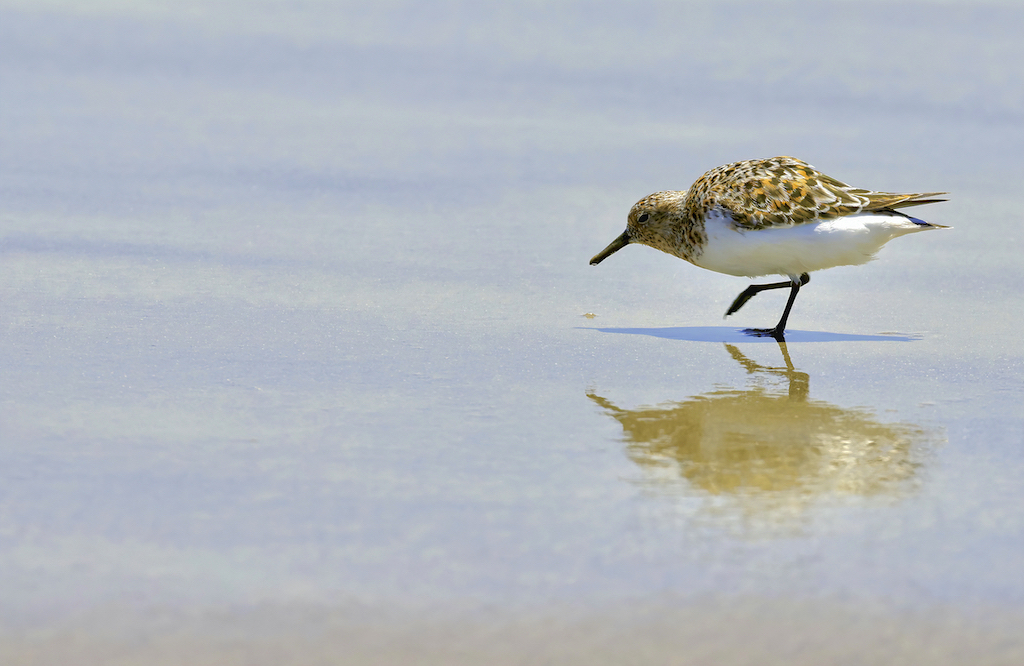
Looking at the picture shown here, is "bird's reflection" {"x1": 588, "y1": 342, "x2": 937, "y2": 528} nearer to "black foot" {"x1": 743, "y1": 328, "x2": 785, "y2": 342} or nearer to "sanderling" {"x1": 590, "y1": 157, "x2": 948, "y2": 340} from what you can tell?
"black foot" {"x1": 743, "y1": 328, "x2": 785, "y2": 342}

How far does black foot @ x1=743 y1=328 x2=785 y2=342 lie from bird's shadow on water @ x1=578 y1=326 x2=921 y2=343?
0.08ft

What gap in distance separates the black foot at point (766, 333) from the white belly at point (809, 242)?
322 millimetres

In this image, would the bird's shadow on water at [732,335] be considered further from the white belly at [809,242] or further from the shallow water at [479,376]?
the white belly at [809,242]

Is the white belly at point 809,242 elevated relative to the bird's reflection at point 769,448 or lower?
elevated

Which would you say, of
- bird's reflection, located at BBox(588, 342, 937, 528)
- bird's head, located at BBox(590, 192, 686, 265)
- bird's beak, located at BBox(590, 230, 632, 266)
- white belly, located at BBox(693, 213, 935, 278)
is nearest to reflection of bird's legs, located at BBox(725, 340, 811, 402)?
bird's reflection, located at BBox(588, 342, 937, 528)

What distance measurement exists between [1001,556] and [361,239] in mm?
4940

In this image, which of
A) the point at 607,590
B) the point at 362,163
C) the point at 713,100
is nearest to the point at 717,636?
the point at 607,590

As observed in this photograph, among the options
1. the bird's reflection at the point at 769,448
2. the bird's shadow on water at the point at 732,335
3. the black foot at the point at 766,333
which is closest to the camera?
the bird's reflection at the point at 769,448

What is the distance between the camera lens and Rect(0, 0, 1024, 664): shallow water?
330 cm

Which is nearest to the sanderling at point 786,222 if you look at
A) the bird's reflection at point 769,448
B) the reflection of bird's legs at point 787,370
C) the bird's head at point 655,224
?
the bird's head at point 655,224

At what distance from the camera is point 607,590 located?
11.1 feet

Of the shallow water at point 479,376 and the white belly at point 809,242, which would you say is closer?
the shallow water at point 479,376

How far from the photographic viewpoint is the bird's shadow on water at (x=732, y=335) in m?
6.46

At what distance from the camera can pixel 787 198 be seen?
6793mm
